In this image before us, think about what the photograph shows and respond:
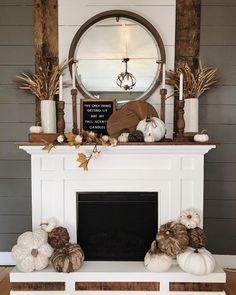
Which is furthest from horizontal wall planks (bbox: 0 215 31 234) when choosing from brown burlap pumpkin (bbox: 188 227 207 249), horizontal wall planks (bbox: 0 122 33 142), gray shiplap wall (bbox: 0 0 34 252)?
brown burlap pumpkin (bbox: 188 227 207 249)

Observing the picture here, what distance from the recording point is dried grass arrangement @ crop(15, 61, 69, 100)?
2643 mm

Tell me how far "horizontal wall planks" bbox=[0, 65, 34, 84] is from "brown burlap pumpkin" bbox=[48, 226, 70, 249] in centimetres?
139

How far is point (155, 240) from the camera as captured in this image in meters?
2.38

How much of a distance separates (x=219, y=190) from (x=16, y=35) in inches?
92.9

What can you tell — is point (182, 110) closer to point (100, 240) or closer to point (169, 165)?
point (169, 165)

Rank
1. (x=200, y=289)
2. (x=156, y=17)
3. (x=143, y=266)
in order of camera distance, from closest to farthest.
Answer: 1. (x=200, y=289)
2. (x=143, y=266)
3. (x=156, y=17)

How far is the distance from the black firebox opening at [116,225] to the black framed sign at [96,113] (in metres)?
0.56

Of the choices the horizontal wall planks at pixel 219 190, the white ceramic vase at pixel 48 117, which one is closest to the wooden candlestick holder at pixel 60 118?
the white ceramic vase at pixel 48 117

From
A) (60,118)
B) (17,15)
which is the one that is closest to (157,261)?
(60,118)

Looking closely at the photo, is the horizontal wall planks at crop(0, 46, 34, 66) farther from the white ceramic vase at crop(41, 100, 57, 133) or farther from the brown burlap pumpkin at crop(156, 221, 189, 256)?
the brown burlap pumpkin at crop(156, 221, 189, 256)

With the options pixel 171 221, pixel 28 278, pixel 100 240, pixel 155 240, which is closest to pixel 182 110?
pixel 171 221

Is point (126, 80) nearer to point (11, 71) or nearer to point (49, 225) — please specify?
point (11, 71)

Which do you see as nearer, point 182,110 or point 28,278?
point 28,278

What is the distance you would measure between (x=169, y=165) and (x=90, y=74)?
1105 millimetres
